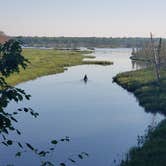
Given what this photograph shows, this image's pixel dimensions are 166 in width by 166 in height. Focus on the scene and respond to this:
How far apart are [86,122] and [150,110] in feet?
25.5

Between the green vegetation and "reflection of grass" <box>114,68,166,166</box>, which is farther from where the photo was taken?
"reflection of grass" <box>114,68,166,166</box>

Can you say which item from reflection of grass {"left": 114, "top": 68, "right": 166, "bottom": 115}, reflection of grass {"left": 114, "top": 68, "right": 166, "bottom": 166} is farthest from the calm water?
reflection of grass {"left": 114, "top": 68, "right": 166, "bottom": 166}

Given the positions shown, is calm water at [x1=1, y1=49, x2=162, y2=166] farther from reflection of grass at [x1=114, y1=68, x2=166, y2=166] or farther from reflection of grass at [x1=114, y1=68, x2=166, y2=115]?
reflection of grass at [x1=114, y1=68, x2=166, y2=166]

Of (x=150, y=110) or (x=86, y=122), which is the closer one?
(x=86, y=122)

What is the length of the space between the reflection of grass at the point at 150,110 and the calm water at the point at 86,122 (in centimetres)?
118

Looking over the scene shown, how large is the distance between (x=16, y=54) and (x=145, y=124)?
27.3 meters

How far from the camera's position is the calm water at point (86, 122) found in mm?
24062

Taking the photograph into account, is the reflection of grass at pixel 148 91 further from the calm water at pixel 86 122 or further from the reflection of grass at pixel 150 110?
the calm water at pixel 86 122

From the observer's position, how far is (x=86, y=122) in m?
32.7

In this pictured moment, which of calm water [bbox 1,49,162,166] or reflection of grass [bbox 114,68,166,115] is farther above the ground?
reflection of grass [bbox 114,68,166,115]

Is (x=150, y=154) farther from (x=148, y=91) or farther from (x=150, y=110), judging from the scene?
(x=148, y=91)

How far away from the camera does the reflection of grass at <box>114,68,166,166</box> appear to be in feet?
65.3

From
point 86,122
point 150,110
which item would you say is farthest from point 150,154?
point 150,110

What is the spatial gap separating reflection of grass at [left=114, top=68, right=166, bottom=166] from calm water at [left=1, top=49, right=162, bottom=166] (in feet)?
3.86
